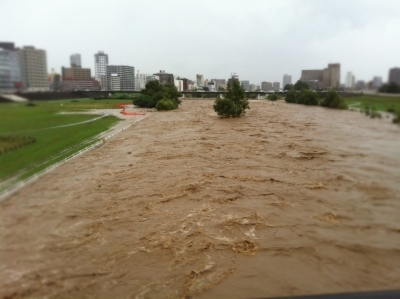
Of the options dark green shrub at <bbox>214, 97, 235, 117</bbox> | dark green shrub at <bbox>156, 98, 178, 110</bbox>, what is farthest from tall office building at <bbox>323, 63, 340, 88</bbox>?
dark green shrub at <bbox>156, 98, 178, 110</bbox>

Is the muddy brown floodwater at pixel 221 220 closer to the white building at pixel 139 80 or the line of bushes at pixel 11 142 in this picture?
the line of bushes at pixel 11 142

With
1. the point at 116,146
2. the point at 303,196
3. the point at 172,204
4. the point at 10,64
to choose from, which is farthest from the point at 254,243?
the point at 116,146

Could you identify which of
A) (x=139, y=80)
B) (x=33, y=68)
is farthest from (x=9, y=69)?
(x=139, y=80)

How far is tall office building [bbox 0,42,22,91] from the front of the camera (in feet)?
3.05

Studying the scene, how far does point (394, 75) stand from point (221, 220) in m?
3.35

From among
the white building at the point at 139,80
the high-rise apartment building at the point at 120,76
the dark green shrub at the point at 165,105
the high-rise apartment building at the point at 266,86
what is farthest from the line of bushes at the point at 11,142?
the dark green shrub at the point at 165,105

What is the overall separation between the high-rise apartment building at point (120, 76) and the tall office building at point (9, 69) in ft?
2.00

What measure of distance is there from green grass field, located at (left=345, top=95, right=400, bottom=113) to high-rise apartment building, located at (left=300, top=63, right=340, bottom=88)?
0.12m

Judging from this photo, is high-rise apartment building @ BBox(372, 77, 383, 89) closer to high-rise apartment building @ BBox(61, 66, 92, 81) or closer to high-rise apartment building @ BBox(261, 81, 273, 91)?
high-rise apartment building @ BBox(261, 81, 273, 91)

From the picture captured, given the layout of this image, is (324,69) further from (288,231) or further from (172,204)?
(172,204)

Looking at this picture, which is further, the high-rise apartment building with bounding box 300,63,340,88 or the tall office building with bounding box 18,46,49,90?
the high-rise apartment building with bounding box 300,63,340,88

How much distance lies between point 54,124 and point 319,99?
1.38 meters

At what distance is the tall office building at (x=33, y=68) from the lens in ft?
3.24

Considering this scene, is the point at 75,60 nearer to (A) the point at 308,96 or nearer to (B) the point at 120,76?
(B) the point at 120,76
